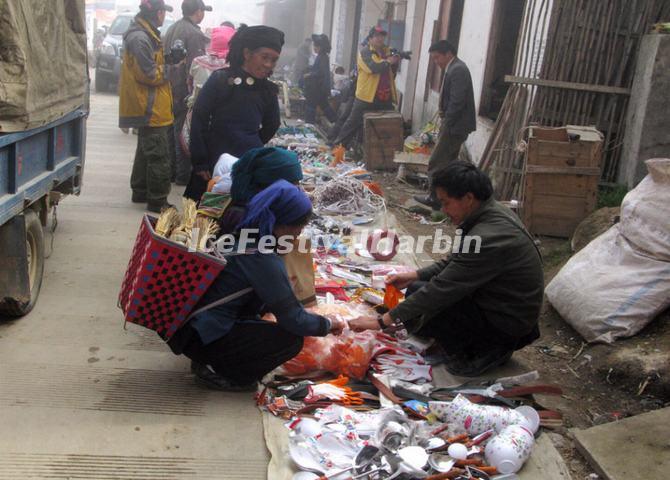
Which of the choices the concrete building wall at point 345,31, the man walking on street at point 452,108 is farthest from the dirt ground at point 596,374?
the concrete building wall at point 345,31

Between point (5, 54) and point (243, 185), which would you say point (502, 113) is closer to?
point (243, 185)

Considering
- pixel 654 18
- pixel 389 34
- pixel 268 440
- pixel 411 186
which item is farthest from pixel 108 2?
pixel 268 440

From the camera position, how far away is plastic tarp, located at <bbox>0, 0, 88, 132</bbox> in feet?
12.3

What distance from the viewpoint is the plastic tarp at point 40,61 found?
3.73m

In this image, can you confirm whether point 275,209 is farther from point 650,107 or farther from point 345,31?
point 345,31

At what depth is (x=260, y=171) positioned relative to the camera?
4.00m

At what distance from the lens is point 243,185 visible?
4.02 meters

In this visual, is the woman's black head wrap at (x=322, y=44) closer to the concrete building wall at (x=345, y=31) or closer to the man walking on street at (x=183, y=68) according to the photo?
the man walking on street at (x=183, y=68)

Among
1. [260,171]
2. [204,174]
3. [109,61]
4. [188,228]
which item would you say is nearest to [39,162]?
[204,174]

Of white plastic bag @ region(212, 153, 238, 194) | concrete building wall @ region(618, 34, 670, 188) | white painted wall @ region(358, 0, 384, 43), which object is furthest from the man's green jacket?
white painted wall @ region(358, 0, 384, 43)

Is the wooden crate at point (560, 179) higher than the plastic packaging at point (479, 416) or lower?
higher

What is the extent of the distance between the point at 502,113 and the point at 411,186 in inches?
91.4

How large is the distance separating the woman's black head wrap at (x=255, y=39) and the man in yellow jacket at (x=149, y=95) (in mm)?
1992

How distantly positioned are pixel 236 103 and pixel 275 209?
1.84 metres
